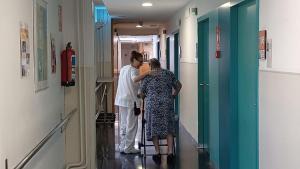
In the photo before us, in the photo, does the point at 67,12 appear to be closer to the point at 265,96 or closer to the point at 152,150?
the point at 265,96

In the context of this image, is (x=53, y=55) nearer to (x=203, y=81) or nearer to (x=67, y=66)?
(x=67, y=66)

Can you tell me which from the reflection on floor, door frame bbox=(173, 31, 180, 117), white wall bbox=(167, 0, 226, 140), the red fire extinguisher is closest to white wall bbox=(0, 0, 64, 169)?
the red fire extinguisher

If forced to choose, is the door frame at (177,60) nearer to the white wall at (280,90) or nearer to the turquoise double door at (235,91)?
the turquoise double door at (235,91)

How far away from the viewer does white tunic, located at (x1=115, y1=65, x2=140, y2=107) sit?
653 centimetres

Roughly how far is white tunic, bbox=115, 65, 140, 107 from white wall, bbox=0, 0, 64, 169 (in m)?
2.61

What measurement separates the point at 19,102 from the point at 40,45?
30.9 inches

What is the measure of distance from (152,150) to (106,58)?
15.8 ft

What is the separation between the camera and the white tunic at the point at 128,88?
653cm

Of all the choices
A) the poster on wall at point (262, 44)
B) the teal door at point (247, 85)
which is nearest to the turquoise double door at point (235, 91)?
the teal door at point (247, 85)

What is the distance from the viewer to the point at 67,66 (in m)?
4.39

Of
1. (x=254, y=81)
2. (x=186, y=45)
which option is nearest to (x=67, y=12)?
(x=254, y=81)

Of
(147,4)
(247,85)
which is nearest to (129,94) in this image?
(247,85)

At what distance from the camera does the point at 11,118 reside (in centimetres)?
253

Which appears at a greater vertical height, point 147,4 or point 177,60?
point 147,4
